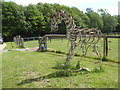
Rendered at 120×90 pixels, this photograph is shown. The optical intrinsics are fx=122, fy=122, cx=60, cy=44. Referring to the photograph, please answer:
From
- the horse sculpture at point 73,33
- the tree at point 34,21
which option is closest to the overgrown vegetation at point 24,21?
the tree at point 34,21

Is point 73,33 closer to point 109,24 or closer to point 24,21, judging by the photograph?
point 24,21

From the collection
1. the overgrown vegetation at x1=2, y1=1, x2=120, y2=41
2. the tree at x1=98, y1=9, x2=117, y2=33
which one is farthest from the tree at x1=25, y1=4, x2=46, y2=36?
the tree at x1=98, y1=9, x2=117, y2=33

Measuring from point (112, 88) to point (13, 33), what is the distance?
111ft

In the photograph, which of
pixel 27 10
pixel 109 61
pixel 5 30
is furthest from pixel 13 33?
pixel 109 61

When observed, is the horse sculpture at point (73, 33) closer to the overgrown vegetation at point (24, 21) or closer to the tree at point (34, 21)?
the overgrown vegetation at point (24, 21)

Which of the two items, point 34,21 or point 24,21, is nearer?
point 24,21

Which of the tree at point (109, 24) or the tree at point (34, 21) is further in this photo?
the tree at point (109, 24)

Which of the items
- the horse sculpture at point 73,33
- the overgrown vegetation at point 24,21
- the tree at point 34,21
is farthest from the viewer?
the tree at point 34,21

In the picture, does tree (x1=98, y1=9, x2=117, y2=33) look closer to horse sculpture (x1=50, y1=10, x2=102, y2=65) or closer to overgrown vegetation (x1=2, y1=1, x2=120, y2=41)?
overgrown vegetation (x1=2, y1=1, x2=120, y2=41)

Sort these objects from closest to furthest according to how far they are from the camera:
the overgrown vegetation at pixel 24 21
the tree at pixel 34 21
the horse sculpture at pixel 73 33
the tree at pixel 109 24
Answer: the horse sculpture at pixel 73 33
the overgrown vegetation at pixel 24 21
the tree at pixel 34 21
the tree at pixel 109 24

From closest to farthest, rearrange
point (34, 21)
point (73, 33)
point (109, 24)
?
point (73, 33), point (34, 21), point (109, 24)

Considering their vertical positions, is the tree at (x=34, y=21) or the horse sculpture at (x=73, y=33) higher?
the tree at (x=34, y=21)

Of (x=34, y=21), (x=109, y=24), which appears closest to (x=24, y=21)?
(x=34, y=21)

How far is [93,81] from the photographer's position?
389 centimetres
